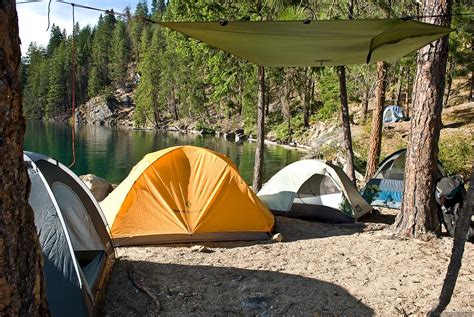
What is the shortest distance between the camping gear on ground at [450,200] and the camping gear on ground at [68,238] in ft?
13.8

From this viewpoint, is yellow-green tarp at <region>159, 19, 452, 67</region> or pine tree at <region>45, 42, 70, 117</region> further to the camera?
pine tree at <region>45, 42, 70, 117</region>

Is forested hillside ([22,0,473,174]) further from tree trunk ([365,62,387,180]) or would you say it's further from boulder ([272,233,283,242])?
boulder ([272,233,283,242])

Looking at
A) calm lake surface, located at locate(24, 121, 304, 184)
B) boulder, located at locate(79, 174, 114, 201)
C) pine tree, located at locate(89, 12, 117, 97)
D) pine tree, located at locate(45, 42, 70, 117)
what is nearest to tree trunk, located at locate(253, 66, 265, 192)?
boulder, located at locate(79, 174, 114, 201)

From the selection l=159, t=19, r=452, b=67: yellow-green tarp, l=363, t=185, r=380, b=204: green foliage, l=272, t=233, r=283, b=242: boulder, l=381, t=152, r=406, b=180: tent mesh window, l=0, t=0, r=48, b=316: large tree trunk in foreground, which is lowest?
l=272, t=233, r=283, b=242: boulder

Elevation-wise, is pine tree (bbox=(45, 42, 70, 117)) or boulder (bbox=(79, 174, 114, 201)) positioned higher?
pine tree (bbox=(45, 42, 70, 117))

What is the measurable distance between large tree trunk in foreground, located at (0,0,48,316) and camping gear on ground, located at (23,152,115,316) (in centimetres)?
150

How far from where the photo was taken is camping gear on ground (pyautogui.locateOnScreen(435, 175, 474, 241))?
5.56 m

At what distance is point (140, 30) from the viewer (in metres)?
74.1

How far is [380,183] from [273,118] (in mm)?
30511

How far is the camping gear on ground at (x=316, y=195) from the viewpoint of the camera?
7324mm

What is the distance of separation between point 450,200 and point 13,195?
17.5 ft

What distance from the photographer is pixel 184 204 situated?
5918 mm

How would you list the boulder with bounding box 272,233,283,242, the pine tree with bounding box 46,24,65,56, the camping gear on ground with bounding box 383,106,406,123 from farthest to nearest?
the pine tree with bounding box 46,24,65,56 → the camping gear on ground with bounding box 383,106,406,123 → the boulder with bounding box 272,233,283,242

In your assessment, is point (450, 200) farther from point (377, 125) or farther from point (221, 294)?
point (377, 125)
